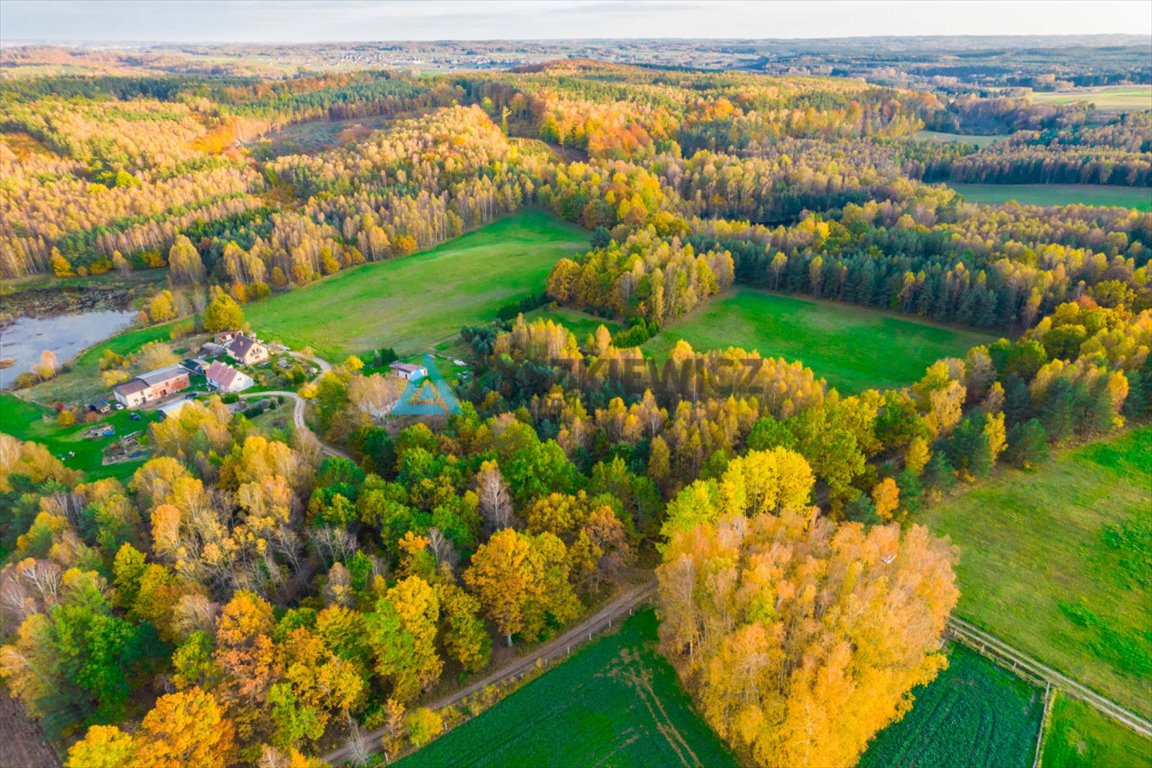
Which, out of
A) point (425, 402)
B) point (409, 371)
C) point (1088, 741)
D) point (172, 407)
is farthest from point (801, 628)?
point (172, 407)

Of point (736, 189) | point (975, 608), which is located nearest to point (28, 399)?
point (975, 608)

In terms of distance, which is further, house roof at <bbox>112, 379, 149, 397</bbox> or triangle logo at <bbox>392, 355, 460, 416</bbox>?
house roof at <bbox>112, 379, 149, 397</bbox>

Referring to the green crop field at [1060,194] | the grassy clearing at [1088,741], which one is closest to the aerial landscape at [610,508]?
the grassy clearing at [1088,741]

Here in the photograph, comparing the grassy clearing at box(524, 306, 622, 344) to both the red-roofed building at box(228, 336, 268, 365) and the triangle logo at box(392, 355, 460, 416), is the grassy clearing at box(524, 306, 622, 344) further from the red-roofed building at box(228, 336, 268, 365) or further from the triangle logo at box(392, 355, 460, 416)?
the red-roofed building at box(228, 336, 268, 365)

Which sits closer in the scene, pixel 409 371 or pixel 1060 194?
pixel 409 371

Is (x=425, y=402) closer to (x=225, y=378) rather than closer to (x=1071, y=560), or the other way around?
(x=225, y=378)

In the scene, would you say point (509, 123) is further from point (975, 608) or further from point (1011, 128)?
point (975, 608)

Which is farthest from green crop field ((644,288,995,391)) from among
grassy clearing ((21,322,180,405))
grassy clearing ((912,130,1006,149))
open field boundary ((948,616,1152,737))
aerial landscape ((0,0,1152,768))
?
grassy clearing ((912,130,1006,149))
